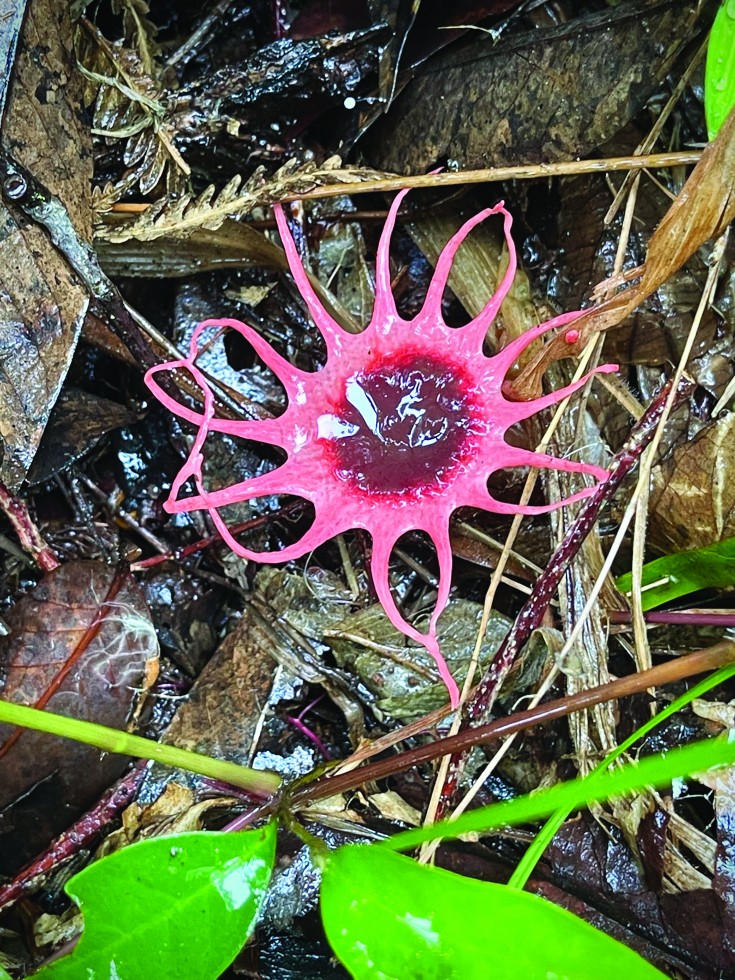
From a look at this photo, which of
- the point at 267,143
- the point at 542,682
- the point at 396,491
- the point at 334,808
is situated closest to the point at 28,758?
the point at 334,808

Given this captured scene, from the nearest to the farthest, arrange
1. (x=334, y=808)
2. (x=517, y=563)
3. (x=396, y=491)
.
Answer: (x=396, y=491) → (x=334, y=808) → (x=517, y=563)

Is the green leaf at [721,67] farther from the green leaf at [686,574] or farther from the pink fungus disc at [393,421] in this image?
the green leaf at [686,574]

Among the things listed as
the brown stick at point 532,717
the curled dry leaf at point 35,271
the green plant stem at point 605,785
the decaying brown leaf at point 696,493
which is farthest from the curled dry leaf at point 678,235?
the curled dry leaf at point 35,271

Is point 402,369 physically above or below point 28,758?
above

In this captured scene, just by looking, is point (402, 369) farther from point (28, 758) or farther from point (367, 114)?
point (28, 758)

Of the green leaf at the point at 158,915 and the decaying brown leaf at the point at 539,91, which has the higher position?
the decaying brown leaf at the point at 539,91

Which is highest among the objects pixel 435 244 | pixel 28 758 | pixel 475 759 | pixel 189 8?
pixel 189 8

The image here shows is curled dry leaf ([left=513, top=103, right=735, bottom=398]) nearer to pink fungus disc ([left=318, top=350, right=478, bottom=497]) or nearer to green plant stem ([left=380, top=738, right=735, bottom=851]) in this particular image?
pink fungus disc ([left=318, top=350, right=478, bottom=497])
